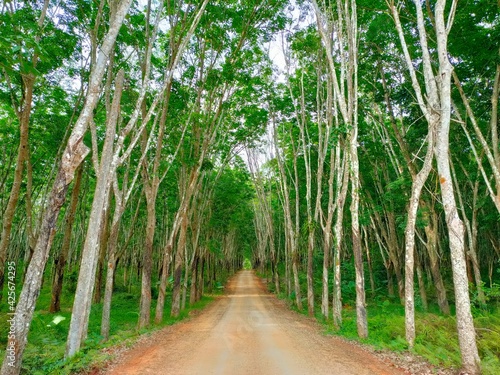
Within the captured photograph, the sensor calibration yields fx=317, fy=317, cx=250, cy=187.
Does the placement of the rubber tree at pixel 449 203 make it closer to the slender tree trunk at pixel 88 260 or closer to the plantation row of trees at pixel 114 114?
the plantation row of trees at pixel 114 114

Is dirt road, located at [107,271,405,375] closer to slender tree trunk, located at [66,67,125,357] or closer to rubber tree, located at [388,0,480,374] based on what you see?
slender tree trunk, located at [66,67,125,357]

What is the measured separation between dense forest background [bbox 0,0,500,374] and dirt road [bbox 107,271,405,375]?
4.10 feet

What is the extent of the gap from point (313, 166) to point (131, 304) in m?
15.8

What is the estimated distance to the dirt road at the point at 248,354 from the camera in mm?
6809

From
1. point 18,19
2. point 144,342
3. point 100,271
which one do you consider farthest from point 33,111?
point 144,342

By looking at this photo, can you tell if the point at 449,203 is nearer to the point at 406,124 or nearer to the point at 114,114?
the point at 114,114

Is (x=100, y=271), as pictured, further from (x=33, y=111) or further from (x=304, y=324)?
(x=304, y=324)

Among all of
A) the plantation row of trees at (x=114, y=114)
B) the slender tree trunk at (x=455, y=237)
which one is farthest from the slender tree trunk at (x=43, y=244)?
the slender tree trunk at (x=455, y=237)

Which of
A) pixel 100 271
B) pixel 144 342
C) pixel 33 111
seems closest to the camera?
pixel 144 342

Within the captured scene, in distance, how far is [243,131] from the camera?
2008 centimetres

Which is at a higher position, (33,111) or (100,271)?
(33,111)

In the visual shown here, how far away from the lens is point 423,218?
14523 mm

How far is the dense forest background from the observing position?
7.17 meters

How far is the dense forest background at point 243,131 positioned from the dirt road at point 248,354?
1250mm
